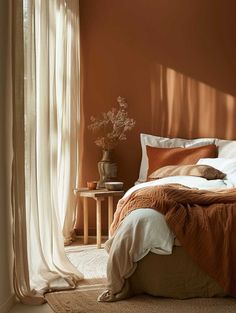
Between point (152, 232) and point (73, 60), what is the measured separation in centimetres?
274

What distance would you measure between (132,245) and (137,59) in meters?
3.04

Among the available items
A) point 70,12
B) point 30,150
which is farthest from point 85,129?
point 30,150

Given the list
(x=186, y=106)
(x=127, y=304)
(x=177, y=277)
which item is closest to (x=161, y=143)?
(x=186, y=106)

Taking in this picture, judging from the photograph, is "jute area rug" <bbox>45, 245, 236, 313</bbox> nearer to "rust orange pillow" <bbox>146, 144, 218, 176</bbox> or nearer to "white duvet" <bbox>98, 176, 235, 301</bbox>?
"white duvet" <bbox>98, 176, 235, 301</bbox>

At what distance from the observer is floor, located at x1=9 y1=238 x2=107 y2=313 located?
3.26 meters

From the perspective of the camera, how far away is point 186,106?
5.85m

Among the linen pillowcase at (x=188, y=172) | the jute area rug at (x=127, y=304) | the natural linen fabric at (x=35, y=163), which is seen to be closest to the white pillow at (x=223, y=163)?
the linen pillowcase at (x=188, y=172)

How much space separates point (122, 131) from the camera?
582 centimetres

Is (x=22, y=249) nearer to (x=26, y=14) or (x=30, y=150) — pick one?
(x=30, y=150)

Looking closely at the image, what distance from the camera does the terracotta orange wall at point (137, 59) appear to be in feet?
19.1

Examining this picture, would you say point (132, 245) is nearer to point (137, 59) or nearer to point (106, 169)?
point (106, 169)

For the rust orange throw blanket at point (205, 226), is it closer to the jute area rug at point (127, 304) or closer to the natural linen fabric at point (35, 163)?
the jute area rug at point (127, 304)

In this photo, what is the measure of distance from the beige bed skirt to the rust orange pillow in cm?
219

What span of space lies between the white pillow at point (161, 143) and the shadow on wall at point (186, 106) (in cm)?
18
